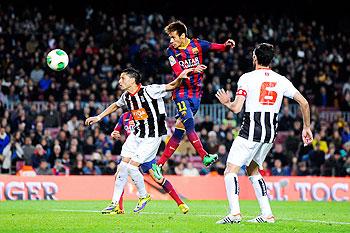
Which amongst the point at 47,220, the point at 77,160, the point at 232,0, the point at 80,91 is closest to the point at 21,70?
the point at 80,91

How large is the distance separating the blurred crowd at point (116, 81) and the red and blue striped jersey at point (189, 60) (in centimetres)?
894

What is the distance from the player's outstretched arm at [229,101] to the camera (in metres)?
11.1

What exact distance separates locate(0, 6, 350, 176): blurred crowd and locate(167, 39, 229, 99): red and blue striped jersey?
894 cm

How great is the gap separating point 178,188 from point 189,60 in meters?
8.65

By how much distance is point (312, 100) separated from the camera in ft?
99.1

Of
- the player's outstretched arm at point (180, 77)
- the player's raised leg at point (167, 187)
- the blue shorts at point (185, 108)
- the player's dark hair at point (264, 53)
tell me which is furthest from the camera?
the blue shorts at point (185, 108)

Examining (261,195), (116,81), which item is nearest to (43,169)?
(116,81)

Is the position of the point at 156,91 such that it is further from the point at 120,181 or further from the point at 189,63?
the point at 120,181

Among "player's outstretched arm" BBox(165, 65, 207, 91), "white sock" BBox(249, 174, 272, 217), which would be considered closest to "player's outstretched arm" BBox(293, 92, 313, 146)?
"white sock" BBox(249, 174, 272, 217)

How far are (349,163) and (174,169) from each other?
534 cm

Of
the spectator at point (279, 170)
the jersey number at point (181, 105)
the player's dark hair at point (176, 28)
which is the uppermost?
the player's dark hair at point (176, 28)

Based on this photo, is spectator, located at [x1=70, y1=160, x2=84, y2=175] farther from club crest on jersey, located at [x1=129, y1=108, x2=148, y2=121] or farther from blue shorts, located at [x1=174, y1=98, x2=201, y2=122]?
club crest on jersey, located at [x1=129, y1=108, x2=148, y2=121]

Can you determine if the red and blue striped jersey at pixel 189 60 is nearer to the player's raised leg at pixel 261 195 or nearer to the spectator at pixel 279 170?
the player's raised leg at pixel 261 195

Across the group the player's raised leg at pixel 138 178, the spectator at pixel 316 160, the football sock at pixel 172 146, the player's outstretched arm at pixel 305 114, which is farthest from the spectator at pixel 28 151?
the player's outstretched arm at pixel 305 114
